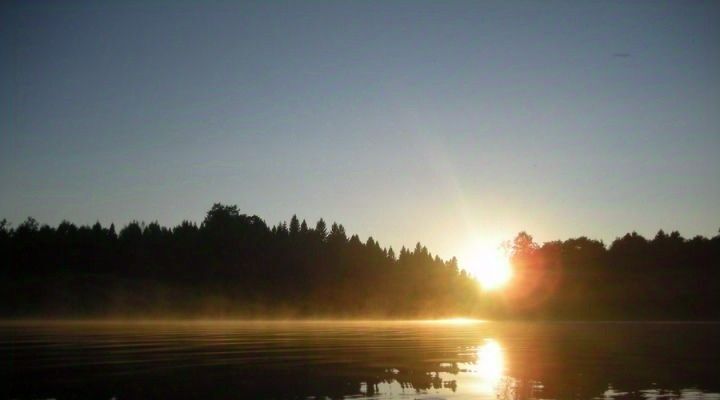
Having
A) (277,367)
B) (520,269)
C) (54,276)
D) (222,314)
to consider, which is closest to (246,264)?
(222,314)

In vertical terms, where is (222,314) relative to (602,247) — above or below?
below

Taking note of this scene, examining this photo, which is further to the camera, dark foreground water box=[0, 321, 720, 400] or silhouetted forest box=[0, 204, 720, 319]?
silhouetted forest box=[0, 204, 720, 319]

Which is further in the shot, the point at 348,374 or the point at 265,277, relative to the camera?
the point at 265,277

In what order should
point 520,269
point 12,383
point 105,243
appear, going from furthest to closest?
point 520,269
point 105,243
point 12,383

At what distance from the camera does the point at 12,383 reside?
1905 cm

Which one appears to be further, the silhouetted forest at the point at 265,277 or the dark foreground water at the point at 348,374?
the silhouetted forest at the point at 265,277

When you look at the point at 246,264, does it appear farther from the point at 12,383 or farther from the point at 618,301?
the point at 12,383

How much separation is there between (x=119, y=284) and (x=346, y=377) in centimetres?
13543

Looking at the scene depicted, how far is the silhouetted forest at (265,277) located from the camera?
429ft

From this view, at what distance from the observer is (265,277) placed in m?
174

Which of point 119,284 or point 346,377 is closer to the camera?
point 346,377

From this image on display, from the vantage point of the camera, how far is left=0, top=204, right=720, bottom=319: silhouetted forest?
13062 centimetres

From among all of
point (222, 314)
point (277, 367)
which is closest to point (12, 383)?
point (277, 367)

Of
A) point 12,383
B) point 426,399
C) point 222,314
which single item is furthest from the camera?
point 222,314
